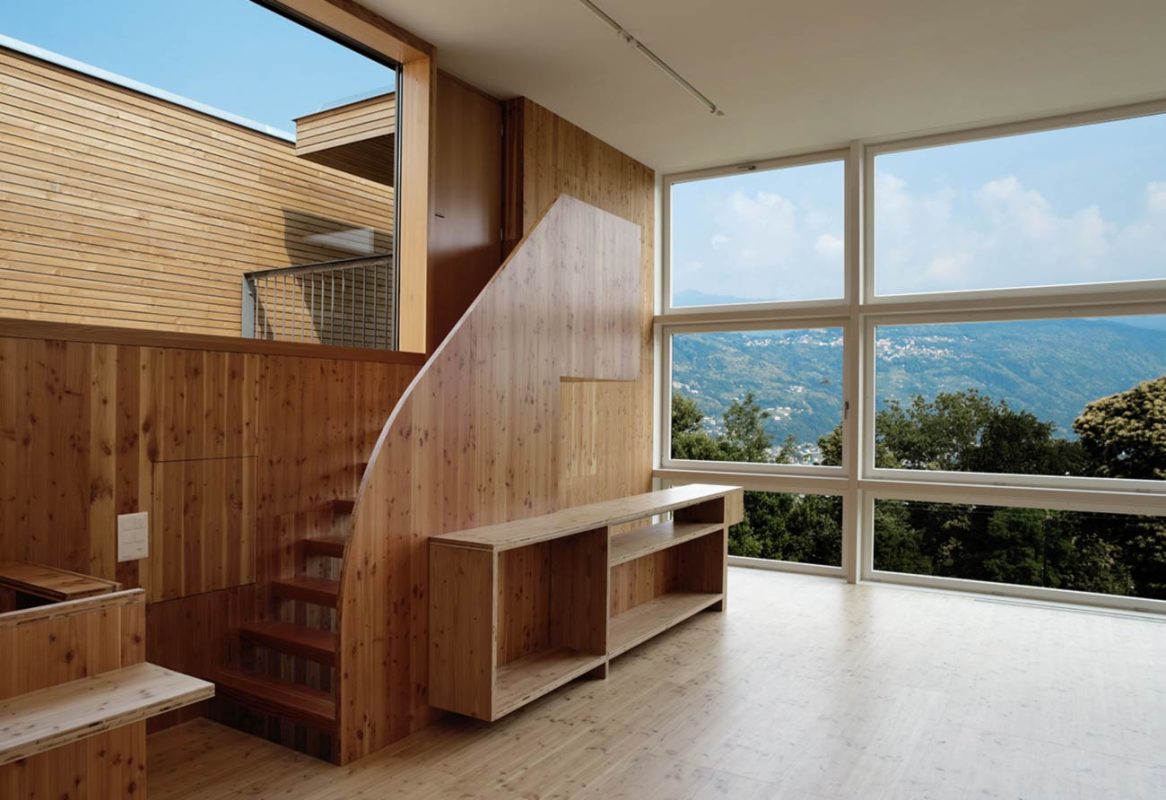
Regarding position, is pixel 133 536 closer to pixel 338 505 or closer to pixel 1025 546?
pixel 338 505

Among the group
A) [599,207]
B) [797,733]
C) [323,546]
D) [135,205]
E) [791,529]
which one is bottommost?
[797,733]

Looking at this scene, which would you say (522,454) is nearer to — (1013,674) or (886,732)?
(886,732)

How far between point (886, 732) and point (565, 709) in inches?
51.6

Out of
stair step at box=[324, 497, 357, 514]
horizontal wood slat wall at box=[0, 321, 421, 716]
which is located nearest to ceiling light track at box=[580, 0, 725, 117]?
horizontal wood slat wall at box=[0, 321, 421, 716]

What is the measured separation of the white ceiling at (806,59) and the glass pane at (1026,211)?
0.84ft

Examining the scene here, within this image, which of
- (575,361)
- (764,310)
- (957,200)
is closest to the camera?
(575,361)

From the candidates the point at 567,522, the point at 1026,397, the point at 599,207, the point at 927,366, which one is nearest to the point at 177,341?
the point at 567,522

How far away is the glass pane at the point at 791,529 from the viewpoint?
6.21m

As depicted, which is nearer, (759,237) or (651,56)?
(651,56)

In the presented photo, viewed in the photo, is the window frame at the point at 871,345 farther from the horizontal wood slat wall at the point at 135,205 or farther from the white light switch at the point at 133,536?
the white light switch at the point at 133,536

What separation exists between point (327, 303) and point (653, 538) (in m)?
2.18

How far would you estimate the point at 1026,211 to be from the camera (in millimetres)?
5594

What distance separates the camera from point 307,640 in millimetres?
3229

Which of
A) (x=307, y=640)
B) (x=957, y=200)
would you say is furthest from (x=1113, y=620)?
(x=307, y=640)
